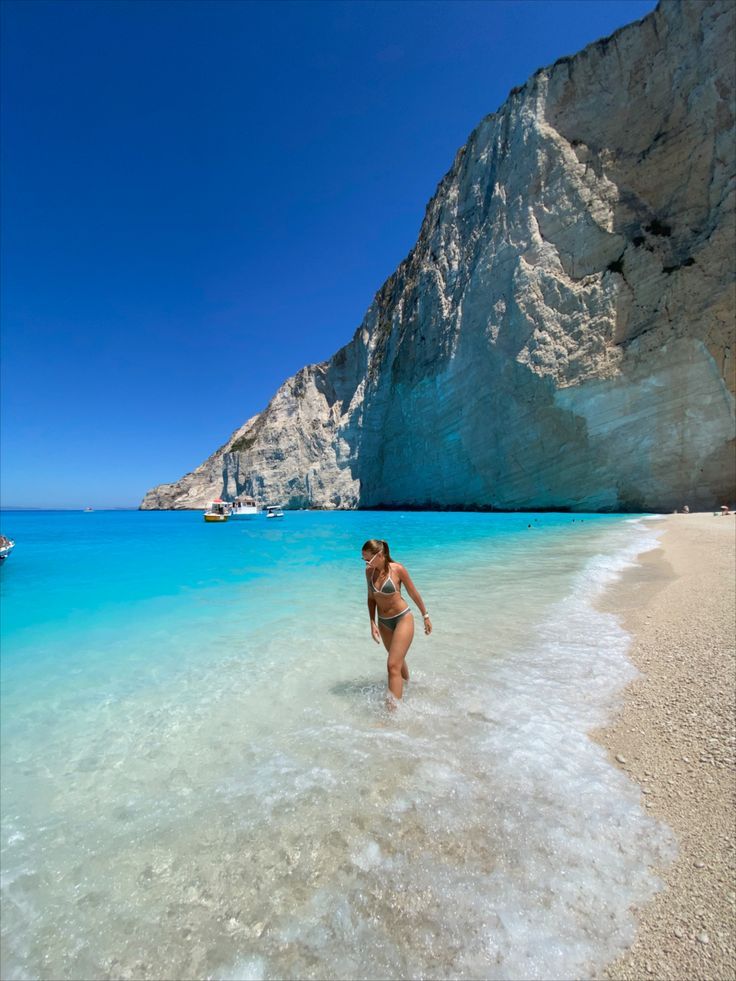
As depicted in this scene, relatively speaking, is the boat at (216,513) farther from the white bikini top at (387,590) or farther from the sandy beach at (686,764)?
the white bikini top at (387,590)

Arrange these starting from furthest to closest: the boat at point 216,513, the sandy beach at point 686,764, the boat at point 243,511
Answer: the boat at point 243,511, the boat at point 216,513, the sandy beach at point 686,764

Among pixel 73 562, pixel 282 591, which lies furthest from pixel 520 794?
pixel 73 562

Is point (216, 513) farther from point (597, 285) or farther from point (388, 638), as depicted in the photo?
point (388, 638)

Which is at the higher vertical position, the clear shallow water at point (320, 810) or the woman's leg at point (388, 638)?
the woman's leg at point (388, 638)

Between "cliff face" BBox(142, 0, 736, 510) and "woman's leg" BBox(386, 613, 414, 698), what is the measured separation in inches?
1370

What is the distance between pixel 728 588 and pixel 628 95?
45.4 meters

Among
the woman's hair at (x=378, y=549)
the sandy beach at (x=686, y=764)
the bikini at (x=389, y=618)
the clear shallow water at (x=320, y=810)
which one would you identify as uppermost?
the woman's hair at (x=378, y=549)

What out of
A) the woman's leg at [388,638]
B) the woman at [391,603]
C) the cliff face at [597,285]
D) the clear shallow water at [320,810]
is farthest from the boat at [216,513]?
the woman at [391,603]

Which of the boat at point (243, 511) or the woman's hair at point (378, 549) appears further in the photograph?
the boat at point (243, 511)

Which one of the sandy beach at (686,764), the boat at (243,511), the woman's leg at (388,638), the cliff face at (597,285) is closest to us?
the sandy beach at (686,764)

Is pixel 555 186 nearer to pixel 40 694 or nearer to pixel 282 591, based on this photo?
pixel 282 591

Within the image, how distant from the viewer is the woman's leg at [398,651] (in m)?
4.29

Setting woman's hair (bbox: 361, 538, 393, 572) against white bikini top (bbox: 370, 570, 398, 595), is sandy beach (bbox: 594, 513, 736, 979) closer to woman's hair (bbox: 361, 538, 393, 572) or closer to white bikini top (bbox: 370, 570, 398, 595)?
white bikini top (bbox: 370, 570, 398, 595)

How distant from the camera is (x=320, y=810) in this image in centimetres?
287
